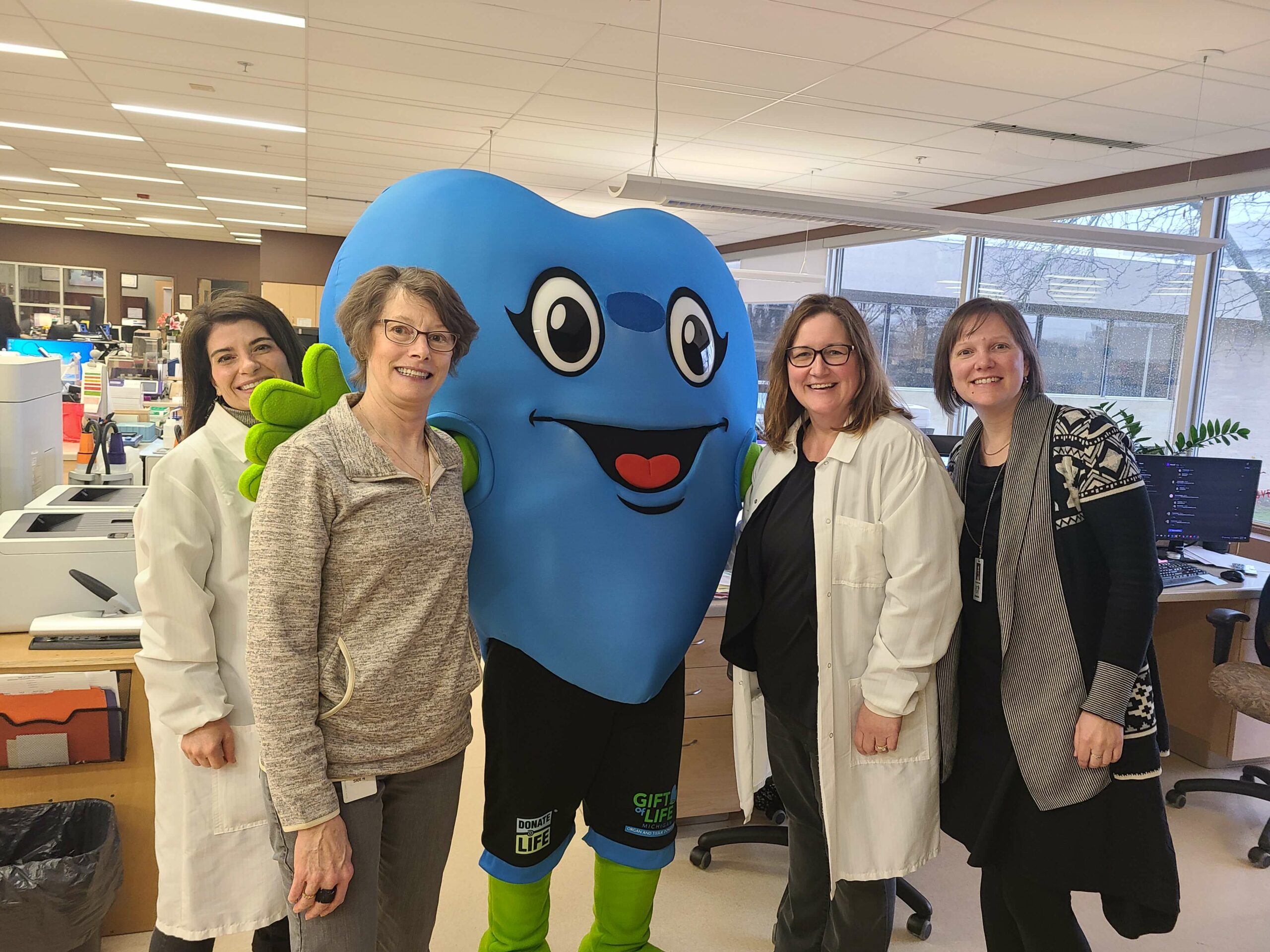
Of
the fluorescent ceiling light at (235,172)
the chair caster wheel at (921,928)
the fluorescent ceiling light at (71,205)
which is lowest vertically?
the chair caster wheel at (921,928)

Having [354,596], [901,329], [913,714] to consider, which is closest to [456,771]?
[354,596]

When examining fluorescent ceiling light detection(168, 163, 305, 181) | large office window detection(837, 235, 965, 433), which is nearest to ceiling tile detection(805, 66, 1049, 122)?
large office window detection(837, 235, 965, 433)

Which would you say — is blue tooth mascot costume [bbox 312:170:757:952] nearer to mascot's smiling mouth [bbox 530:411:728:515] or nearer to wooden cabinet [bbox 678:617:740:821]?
mascot's smiling mouth [bbox 530:411:728:515]

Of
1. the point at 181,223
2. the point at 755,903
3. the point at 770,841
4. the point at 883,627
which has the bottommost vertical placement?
the point at 755,903

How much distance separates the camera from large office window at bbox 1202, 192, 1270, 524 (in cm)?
496

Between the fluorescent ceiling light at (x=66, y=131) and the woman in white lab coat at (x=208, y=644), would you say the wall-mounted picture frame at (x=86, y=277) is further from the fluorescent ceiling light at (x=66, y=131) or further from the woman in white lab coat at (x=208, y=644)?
the woman in white lab coat at (x=208, y=644)

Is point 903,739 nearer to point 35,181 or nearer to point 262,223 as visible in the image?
point 35,181

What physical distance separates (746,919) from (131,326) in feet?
33.3

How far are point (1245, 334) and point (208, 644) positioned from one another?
18.6ft

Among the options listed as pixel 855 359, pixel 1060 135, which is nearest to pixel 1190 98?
pixel 1060 135

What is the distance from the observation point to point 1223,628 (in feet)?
10.3

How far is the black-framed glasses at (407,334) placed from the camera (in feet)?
4.25

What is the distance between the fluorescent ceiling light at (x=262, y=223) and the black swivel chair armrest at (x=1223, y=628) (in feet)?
35.8

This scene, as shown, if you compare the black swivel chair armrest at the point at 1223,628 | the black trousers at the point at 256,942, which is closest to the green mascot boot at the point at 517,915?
the black trousers at the point at 256,942
